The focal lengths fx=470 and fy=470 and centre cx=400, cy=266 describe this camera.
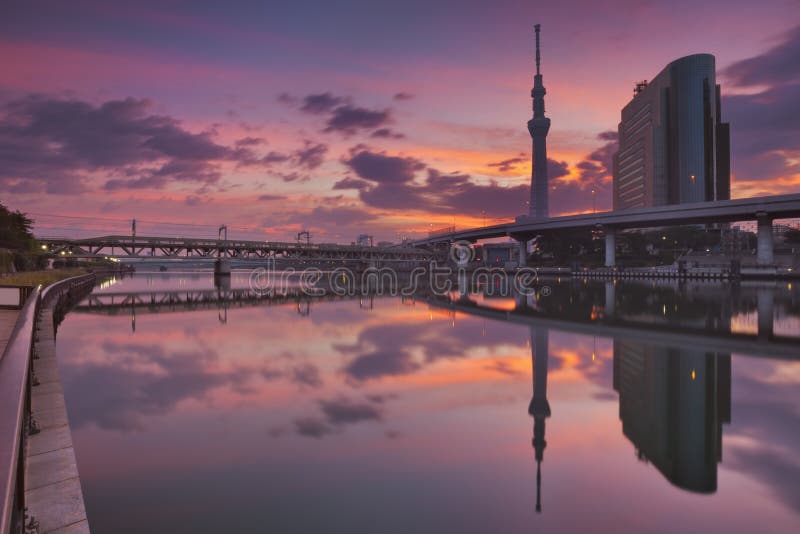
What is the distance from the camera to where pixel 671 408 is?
11523 millimetres

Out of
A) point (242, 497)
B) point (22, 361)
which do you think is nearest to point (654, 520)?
point (242, 497)

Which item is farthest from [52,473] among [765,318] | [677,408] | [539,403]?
[765,318]

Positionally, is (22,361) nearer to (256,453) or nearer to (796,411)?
(256,453)

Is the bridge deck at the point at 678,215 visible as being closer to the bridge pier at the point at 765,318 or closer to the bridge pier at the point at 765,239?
the bridge pier at the point at 765,239

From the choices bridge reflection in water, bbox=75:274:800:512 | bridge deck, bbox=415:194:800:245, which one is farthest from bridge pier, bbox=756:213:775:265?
bridge reflection in water, bbox=75:274:800:512

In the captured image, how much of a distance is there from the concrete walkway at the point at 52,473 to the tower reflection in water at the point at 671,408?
617 centimetres

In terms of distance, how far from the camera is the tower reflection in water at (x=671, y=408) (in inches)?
336

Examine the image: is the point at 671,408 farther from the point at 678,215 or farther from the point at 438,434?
the point at 678,215

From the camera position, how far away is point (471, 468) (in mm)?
8336

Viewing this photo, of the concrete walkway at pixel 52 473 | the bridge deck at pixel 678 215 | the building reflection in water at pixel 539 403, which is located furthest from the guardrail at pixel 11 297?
the bridge deck at pixel 678 215

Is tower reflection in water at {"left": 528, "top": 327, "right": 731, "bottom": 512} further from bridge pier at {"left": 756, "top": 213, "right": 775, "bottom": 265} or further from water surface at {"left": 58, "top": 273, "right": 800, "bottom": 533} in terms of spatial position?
bridge pier at {"left": 756, "top": 213, "right": 775, "bottom": 265}

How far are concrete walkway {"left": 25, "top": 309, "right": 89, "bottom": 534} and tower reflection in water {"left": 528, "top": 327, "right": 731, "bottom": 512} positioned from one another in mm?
6170

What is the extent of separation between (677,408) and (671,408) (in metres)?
0.16

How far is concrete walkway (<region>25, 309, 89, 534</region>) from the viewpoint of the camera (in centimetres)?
547
